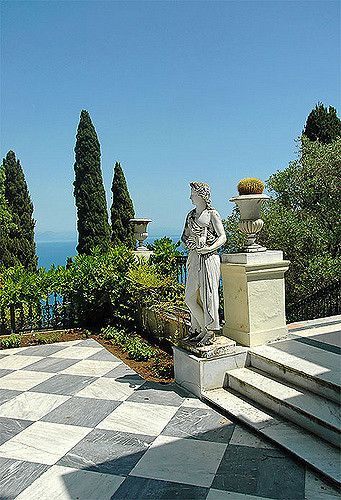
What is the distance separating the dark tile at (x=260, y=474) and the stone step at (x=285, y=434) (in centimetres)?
10

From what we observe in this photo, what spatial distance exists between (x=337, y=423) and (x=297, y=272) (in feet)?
23.2

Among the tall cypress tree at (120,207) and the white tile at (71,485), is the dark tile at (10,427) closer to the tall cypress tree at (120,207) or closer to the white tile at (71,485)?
the white tile at (71,485)

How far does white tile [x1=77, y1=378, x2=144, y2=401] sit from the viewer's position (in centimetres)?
468

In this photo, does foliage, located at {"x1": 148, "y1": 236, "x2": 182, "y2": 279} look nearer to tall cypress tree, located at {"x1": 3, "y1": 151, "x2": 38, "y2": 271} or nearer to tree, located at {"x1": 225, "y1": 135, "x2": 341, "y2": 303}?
tree, located at {"x1": 225, "y1": 135, "x2": 341, "y2": 303}

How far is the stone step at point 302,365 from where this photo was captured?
360cm

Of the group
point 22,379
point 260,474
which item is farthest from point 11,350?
point 260,474

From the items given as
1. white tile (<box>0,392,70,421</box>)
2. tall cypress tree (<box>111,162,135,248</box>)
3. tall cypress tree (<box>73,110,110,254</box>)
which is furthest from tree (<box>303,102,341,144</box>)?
white tile (<box>0,392,70,421</box>)

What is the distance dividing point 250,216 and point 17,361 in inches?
155

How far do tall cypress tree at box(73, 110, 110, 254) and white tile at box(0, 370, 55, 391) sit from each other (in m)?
13.5

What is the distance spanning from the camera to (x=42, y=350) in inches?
269

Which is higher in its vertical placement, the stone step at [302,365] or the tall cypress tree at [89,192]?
the tall cypress tree at [89,192]

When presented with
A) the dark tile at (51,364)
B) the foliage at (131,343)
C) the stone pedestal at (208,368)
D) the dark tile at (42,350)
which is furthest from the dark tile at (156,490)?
the dark tile at (42,350)

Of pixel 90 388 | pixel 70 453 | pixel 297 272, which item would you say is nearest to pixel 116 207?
pixel 297 272

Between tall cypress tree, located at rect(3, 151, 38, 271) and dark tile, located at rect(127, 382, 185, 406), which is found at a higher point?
tall cypress tree, located at rect(3, 151, 38, 271)
